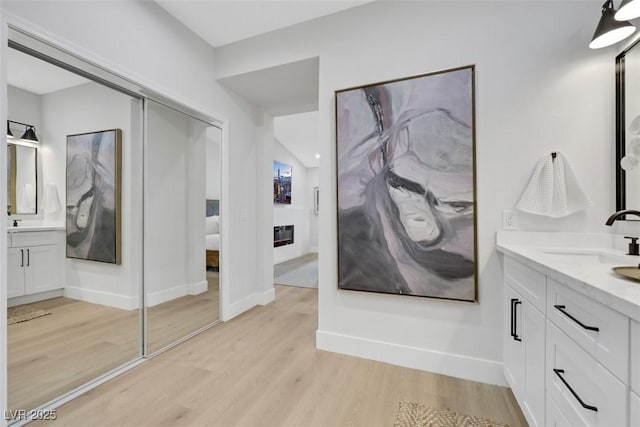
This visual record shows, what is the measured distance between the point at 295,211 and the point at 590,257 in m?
5.92

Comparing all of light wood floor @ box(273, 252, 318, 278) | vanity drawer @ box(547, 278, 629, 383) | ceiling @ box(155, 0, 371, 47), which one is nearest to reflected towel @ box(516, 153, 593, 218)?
vanity drawer @ box(547, 278, 629, 383)

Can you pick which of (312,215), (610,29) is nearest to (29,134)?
(610,29)

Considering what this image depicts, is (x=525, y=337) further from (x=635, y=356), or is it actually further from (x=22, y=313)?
(x=22, y=313)

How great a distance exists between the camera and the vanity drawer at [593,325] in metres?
0.70

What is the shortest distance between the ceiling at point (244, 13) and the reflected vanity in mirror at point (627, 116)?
1676 millimetres

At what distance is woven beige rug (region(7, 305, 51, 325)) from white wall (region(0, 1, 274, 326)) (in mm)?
1339

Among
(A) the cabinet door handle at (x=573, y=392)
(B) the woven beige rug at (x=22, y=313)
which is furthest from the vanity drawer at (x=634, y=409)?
(B) the woven beige rug at (x=22, y=313)

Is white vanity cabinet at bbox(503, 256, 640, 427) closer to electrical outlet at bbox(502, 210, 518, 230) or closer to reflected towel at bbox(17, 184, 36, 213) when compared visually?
electrical outlet at bbox(502, 210, 518, 230)

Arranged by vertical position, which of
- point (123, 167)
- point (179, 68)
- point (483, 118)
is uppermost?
point (179, 68)

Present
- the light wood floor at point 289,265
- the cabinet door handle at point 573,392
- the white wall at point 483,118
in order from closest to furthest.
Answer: the cabinet door handle at point 573,392 < the white wall at point 483,118 < the light wood floor at point 289,265

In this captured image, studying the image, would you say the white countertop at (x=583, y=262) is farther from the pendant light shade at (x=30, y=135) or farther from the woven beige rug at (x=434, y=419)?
the pendant light shade at (x=30, y=135)

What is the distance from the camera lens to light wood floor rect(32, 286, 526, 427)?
151 centimetres

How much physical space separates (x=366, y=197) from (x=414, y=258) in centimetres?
56

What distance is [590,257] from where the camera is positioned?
1528 millimetres
